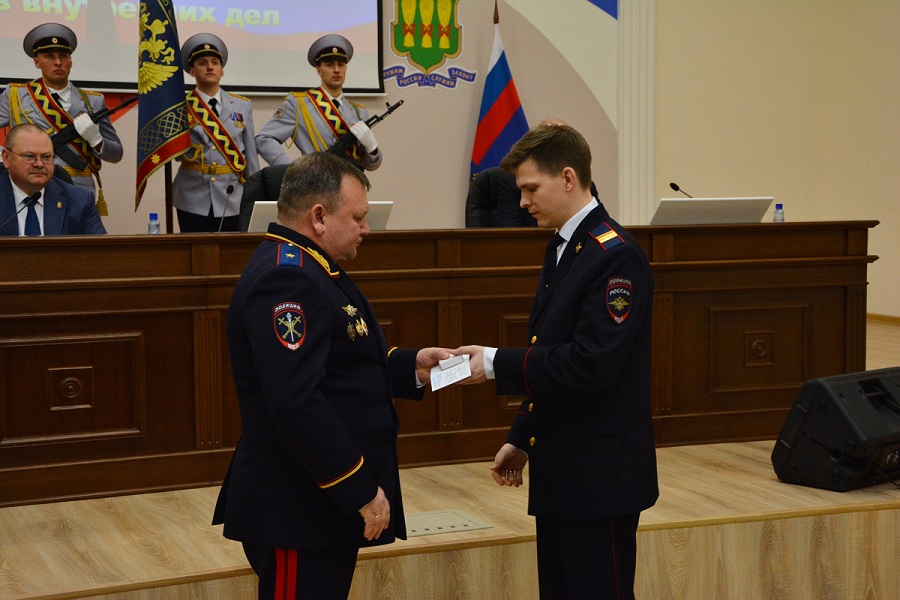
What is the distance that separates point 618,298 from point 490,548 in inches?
47.3

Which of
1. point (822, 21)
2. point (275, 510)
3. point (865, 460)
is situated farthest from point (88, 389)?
point (822, 21)

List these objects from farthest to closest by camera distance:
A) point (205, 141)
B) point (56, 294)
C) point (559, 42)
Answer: point (559, 42) → point (205, 141) → point (56, 294)

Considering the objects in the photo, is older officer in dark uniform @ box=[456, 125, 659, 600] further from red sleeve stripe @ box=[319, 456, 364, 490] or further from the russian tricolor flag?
the russian tricolor flag

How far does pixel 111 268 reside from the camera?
365 centimetres

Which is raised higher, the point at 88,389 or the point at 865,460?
the point at 88,389

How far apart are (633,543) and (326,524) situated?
691mm

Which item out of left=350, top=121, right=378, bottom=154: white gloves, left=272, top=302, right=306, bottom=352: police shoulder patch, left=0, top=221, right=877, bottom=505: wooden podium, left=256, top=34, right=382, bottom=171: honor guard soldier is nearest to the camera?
left=272, top=302, right=306, bottom=352: police shoulder patch

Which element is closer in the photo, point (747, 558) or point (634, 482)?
point (634, 482)

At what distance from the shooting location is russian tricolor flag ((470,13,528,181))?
7.09 m

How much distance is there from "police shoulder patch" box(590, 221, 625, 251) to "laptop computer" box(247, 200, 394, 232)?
175 cm

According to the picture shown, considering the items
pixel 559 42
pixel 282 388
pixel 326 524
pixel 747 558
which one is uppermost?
A: pixel 559 42

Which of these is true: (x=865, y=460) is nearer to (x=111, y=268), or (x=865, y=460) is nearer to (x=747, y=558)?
(x=747, y=558)

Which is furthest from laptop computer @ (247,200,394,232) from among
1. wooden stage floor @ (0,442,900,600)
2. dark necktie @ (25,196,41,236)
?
wooden stage floor @ (0,442,900,600)

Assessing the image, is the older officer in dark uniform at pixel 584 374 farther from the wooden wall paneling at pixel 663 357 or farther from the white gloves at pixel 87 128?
the white gloves at pixel 87 128
